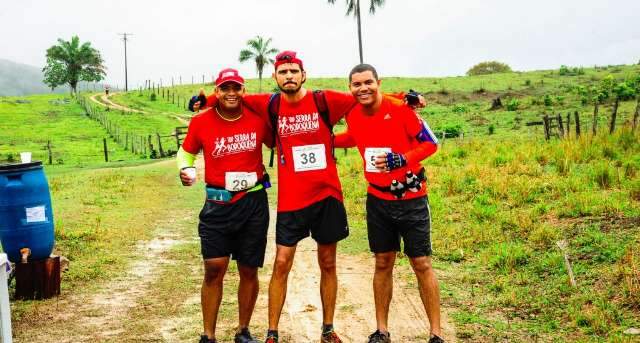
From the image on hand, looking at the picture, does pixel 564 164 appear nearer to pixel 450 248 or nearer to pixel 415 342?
pixel 450 248

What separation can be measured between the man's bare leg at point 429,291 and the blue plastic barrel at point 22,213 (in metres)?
4.09

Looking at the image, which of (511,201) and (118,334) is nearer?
(118,334)

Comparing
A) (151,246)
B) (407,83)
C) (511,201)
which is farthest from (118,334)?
(407,83)

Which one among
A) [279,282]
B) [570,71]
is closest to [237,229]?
A: [279,282]

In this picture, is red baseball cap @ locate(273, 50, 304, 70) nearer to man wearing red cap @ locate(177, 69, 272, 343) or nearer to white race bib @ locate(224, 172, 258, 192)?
man wearing red cap @ locate(177, 69, 272, 343)

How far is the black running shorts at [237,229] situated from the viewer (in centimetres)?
455

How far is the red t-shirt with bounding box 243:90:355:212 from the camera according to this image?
451cm

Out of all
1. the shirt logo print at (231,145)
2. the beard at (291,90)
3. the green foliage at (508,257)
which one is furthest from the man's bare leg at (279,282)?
the green foliage at (508,257)

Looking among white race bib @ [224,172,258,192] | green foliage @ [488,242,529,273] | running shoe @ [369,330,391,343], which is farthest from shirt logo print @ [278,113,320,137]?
green foliage @ [488,242,529,273]

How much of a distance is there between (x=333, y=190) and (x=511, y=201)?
5.85 m

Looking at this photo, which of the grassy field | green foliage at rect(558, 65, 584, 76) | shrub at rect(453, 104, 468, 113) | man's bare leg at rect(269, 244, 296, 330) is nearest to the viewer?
man's bare leg at rect(269, 244, 296, 330)

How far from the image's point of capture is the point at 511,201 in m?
9.62

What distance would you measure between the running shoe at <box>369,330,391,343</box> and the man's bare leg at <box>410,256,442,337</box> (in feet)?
1.25

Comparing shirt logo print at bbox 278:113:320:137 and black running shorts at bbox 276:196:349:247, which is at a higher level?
shirt logo print at bbox 278:113:320:137
